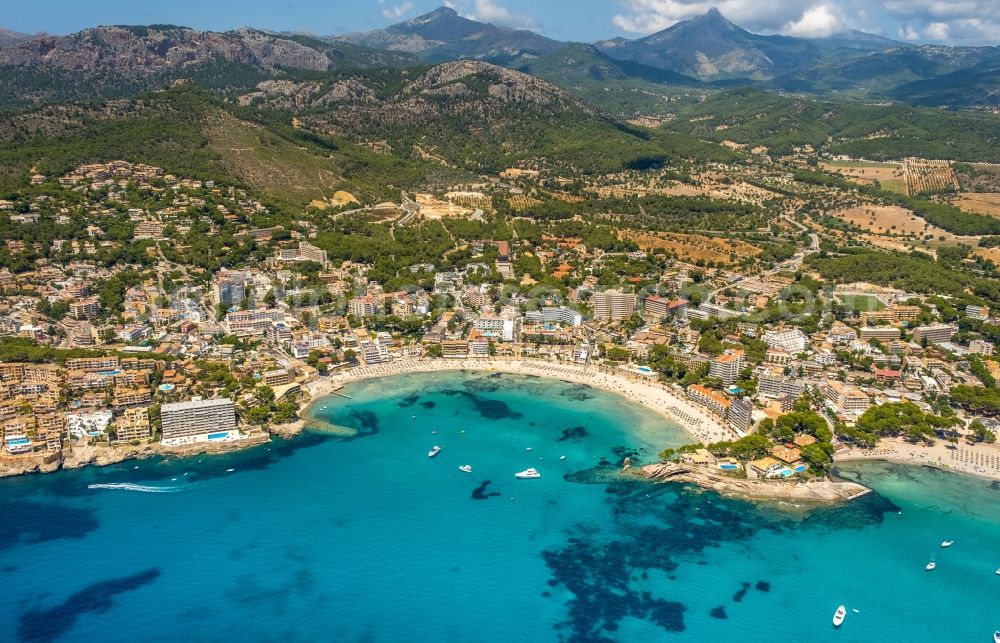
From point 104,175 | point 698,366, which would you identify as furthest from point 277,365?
point 104,175

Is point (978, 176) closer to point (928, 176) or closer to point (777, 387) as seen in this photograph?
point (928, 176)

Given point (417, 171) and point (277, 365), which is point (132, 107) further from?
point (277, 365)

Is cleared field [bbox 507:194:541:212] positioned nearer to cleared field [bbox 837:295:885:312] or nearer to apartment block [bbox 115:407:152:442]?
cleared field [bbox 837:295:885:312]

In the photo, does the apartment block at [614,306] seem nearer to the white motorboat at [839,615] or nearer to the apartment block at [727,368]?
the apartment block at [727,368]

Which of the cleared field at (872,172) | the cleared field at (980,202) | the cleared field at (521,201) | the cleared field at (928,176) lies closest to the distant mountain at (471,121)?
the cleared field at (521,201)

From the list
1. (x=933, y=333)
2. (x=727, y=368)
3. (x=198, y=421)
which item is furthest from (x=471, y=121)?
(x=198, y=421)

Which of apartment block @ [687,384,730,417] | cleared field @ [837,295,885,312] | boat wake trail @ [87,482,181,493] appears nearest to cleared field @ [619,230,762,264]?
cleared field @ [837,295,885,312]
